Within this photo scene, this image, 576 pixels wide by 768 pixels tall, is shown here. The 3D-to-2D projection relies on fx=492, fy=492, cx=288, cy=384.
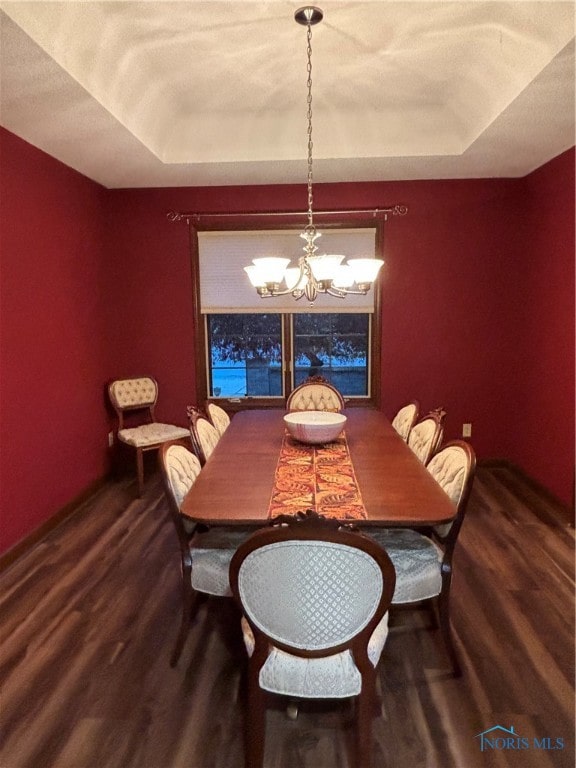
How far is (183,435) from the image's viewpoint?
4.08m

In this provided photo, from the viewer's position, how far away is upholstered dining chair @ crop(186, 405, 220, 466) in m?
2.59

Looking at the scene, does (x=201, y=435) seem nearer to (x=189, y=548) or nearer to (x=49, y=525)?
(x=189, y=548)

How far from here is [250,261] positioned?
430 cm

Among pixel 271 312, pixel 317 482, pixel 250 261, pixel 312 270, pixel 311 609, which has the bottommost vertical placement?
pixel 311 609

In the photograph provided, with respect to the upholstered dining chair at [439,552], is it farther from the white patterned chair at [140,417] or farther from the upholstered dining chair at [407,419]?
the white patterned chair at [140,417]

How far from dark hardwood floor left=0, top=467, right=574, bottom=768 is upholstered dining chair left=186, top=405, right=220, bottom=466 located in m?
0.73

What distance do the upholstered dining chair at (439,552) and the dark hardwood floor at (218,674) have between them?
0.24 m

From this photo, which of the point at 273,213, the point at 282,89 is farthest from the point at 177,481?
the point at 273,213

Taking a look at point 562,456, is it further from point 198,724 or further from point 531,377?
point 198,724

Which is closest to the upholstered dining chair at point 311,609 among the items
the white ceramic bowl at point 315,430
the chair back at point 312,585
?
the chair back at point 312,585

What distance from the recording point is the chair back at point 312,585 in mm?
1284

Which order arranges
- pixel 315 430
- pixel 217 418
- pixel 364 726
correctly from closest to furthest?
pixel 364 726
pixel 315 430
pixel 217 418

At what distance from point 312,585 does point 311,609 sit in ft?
0.27

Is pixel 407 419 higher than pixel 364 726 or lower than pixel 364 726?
higher
